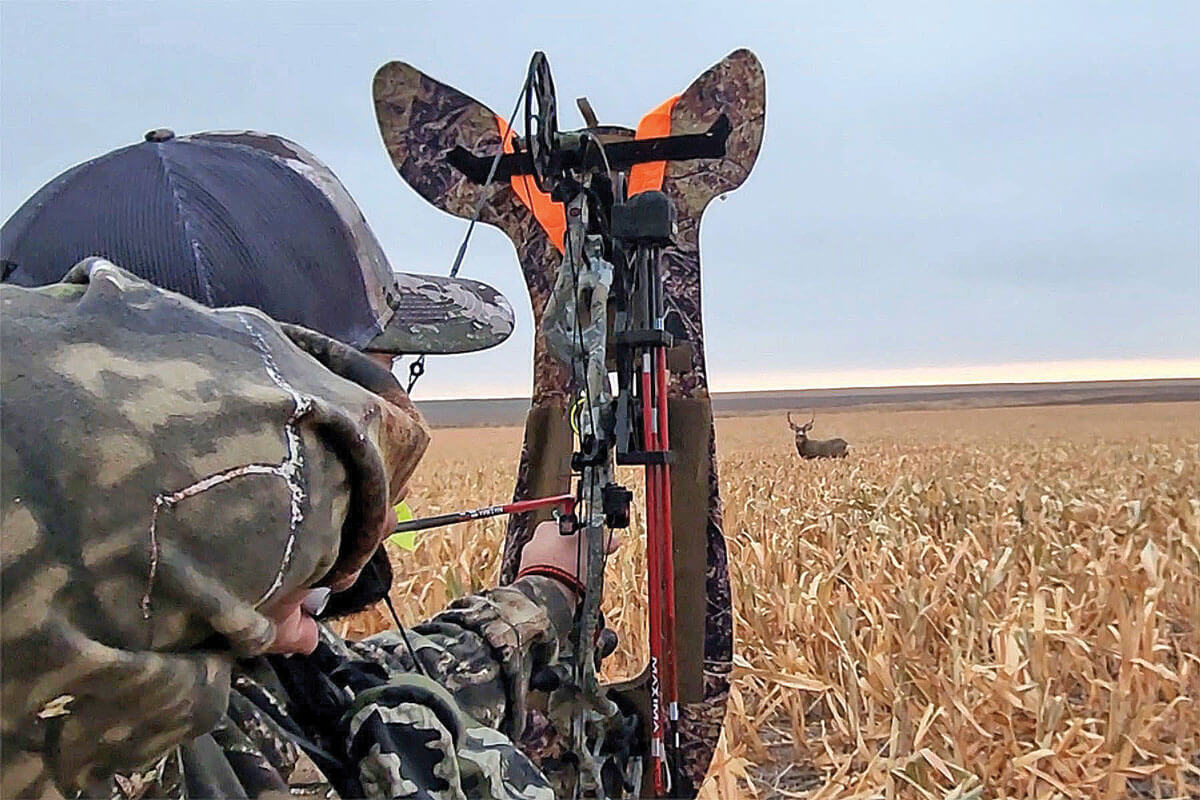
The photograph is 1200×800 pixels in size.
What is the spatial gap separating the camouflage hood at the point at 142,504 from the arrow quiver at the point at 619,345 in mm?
1188

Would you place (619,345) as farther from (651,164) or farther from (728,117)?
(728,117)

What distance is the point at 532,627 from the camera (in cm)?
210

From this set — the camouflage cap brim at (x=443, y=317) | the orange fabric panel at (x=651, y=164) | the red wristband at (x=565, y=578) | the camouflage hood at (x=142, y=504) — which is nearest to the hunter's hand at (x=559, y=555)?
the red wristband at (x=565, y=578)

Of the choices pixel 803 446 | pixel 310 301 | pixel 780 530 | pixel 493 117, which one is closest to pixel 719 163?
pixel 493 117

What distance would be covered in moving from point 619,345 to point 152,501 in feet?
6.08

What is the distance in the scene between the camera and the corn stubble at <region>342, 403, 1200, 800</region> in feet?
11.8

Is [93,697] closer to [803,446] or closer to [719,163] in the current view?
[719,163]

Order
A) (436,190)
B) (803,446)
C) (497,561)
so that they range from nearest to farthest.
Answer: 1. (436,190)
2. (497,561)
3. (803,446)

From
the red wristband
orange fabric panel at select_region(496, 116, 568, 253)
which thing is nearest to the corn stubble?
the red wristband

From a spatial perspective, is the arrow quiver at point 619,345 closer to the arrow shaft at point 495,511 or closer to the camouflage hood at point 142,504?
the arrow shaft at point 495,511

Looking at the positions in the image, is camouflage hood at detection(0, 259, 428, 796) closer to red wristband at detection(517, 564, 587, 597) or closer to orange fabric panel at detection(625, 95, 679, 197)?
red wristband at detection(517, 564, 587, 597)

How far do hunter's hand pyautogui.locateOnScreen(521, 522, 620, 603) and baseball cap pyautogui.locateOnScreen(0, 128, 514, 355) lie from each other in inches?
40.8

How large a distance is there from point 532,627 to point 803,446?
16.4 m

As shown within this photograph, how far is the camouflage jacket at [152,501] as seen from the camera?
2.36ft
